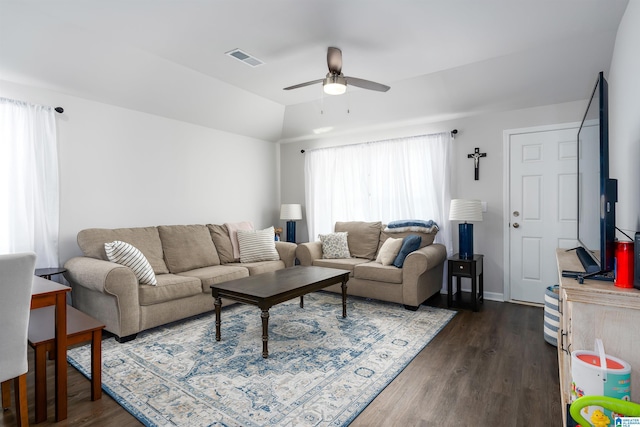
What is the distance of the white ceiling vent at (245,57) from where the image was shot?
329 cm

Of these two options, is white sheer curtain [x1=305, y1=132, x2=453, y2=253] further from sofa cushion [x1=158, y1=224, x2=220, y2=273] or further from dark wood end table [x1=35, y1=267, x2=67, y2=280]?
dark wood end table [x1=35, y1=267, x2=67, y2=280]

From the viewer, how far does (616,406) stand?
1.32 metres

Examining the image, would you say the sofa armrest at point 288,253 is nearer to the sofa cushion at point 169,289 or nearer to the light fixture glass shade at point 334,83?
the sofa cushion at point 169,289

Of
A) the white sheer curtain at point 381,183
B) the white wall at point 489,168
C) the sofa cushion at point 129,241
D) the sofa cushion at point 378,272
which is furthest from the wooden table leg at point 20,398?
the white wall at point 489,168

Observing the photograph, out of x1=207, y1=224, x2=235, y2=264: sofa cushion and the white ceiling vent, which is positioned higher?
the white ceiling vent

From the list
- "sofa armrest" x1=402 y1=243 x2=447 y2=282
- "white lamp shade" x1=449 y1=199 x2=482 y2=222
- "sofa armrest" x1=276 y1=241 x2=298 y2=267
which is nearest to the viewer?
"sofa armrest" x1=402 y1=243 x2=447 y2=282

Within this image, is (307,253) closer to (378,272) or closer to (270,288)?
(378,272)

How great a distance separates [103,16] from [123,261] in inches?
78.4

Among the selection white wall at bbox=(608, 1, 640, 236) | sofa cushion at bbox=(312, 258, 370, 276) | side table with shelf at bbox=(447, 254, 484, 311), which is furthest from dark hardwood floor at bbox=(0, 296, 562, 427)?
sofa cushion at bbox=(312, 258, 370, 276)

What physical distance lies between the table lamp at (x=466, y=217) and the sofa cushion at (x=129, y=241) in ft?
10.7

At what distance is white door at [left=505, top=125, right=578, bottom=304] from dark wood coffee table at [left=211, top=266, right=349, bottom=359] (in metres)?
2.15

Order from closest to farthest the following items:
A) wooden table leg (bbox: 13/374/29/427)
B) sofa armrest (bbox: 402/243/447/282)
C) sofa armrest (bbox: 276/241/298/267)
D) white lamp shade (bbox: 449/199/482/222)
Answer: wooden table leg (bbox: 13/374/29/427), sofa armrest (bbox: 402/243/447/282), white lamp shade (bbox: 449/199/482/222), sofa armrest (bbox: 276/241/298/267)

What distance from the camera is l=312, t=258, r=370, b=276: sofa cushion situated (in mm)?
4207

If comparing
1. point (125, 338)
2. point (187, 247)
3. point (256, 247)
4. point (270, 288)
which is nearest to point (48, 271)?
point (125, 338)
